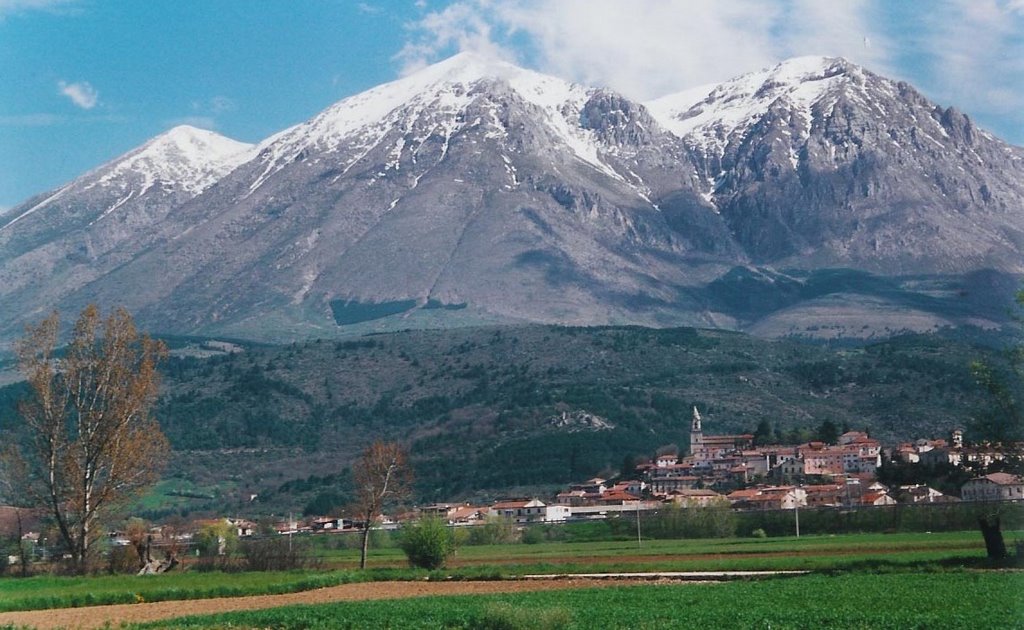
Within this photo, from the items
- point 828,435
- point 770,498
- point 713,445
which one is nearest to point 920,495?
point 770,498

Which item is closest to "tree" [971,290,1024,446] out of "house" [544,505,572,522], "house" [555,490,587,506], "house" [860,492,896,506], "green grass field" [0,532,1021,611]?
"green grass field" [0,532,1021,611]

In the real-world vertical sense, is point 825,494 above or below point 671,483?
below

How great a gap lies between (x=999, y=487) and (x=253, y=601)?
36.9 meters

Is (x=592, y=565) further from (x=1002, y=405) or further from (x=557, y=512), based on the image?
(x=557, y=512)

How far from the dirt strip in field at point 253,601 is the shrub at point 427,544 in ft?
34.3

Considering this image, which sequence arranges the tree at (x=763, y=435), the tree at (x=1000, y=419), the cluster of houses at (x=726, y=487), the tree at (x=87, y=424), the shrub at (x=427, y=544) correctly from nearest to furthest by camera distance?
the tree at (x=1000, y=419) < the tree at (x=87, y=424) < the shrub at (x=427, y=544) < the cluster of houses at (x=726, y=487) < the tree at (x=763, y=435)

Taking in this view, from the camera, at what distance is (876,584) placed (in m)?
44.7

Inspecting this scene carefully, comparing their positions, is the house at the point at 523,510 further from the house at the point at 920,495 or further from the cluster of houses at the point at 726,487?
the house at the point at 920,495

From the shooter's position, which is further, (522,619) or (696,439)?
(696,439)

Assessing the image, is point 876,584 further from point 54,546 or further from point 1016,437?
point 54,546

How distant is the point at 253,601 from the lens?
164ft

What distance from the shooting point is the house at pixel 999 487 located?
188ft

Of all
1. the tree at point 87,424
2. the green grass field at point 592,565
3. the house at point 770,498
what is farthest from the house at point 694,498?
the tree at point 87,424

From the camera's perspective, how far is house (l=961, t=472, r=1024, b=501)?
57344 millimetres
